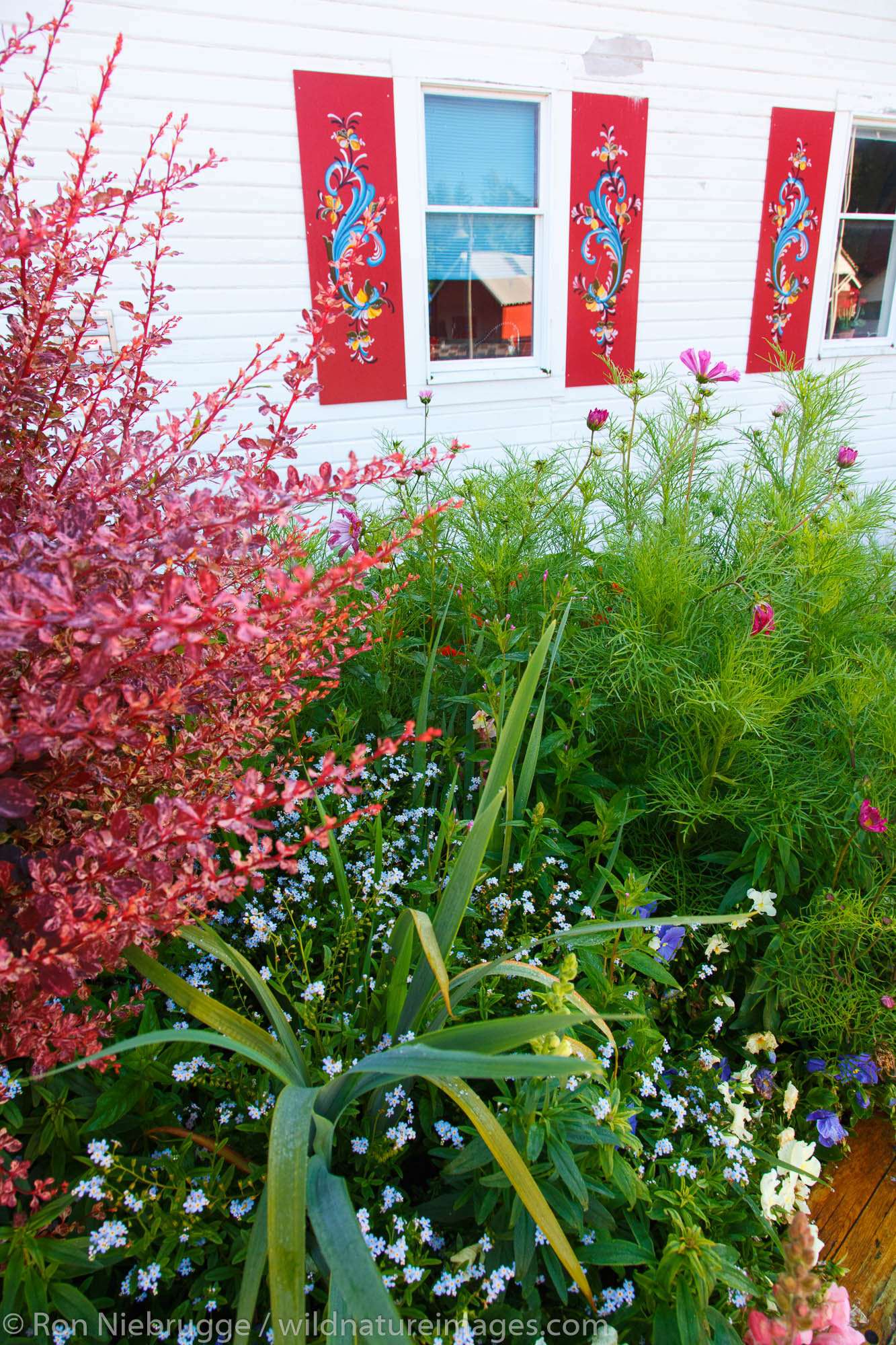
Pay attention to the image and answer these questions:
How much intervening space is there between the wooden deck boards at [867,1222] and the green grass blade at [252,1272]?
2.84 feet

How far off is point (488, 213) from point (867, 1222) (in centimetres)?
404

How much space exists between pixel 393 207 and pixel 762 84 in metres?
2.30

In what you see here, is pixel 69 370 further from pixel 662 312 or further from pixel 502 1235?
pixel 662 312

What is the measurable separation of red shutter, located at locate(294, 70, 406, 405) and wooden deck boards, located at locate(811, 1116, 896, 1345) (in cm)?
317

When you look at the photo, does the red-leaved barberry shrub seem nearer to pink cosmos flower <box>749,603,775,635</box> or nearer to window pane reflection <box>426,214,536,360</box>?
pink cosmos flower <box>749,603,775,635</box>

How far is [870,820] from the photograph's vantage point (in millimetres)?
1242

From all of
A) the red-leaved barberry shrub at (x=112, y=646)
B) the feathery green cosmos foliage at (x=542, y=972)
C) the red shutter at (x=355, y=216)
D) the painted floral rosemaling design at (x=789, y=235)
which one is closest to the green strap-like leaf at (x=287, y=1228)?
the feathery green cosmos foliage at (x=542, y=972)

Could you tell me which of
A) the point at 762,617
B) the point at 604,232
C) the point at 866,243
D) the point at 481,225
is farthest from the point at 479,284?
the point at 762,617

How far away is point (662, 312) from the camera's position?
4.23m

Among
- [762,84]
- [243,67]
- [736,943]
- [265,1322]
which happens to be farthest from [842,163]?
[265,1322]

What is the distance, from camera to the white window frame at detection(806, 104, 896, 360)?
4414 millimetres

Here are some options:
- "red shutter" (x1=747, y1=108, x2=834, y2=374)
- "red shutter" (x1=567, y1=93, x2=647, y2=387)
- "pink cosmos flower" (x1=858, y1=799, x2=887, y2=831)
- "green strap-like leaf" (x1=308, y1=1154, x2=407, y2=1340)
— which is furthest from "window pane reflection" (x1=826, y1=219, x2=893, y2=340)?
"green strap-like leaf" (x1=308, y1=1154, x2=407, y2=1340)

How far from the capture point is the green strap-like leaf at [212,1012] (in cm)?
83

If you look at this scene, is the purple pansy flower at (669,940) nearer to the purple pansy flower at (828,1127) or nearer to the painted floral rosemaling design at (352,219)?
the purple pansy flower at (828,1127)
